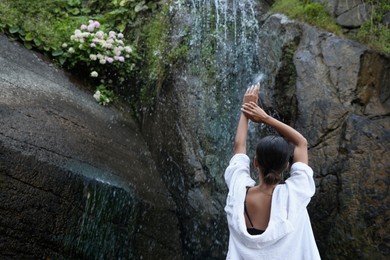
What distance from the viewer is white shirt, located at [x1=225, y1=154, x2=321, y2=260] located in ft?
7.83

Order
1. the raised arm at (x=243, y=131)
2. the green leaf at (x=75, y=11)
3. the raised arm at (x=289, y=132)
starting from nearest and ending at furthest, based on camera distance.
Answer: the raised arm at (x=289, y=132)
the raised arm at (x=243, y=131)
the green leaf at (x=75, y=11)

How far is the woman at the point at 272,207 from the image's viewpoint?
2393mm

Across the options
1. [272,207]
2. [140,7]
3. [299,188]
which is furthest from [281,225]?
[140,7]

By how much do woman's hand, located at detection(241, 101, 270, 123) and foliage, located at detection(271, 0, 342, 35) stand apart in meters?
3.81

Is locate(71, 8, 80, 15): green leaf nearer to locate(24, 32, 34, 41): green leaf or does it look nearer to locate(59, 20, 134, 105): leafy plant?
locate(59, 20, 134, 105): leafy plant

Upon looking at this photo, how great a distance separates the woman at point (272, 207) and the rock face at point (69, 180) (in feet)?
8.01

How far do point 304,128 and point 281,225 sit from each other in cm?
318

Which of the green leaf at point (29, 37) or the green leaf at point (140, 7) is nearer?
the green leaf at point (29, 37)

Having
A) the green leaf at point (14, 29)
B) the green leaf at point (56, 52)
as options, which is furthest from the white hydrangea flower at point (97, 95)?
the green leaf at point (14, 29)

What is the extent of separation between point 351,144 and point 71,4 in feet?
18.2

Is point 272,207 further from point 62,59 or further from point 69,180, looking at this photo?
point 62,59

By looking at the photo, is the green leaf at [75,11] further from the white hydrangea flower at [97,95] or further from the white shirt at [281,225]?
the white shirt at [281,225]

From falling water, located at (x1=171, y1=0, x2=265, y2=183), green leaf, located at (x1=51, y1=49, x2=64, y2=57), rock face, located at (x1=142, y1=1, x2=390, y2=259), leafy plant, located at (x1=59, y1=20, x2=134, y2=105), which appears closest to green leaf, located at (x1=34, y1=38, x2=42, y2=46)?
green leaf, located at (x1=51, y1=49, x2=64, y2=57)

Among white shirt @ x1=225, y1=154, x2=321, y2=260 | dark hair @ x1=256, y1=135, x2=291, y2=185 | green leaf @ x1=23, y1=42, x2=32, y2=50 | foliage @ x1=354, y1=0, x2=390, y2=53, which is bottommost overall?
green leaf @ x1=23, y1=42, x2=32, y2=50
